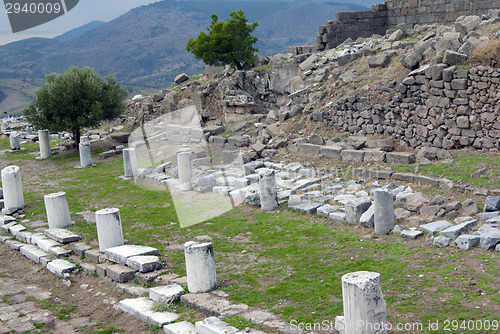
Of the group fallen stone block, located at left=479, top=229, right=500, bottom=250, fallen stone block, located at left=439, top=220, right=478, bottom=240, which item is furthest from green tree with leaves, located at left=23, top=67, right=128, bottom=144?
fallen stone block, located at left=479, top=229, right=500, bottom=250

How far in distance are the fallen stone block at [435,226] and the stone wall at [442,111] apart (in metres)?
5.89

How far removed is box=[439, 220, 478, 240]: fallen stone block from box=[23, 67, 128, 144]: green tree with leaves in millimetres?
17262

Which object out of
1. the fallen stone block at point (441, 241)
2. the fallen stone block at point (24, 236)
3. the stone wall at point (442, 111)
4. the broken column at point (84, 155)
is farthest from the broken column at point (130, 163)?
the fallen stone block at point (441, 241)

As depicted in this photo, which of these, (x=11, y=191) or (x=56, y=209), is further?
(x=11, y=191)

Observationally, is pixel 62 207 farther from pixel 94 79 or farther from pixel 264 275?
pixel 94 79

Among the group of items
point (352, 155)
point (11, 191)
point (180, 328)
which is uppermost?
point (11, 191)

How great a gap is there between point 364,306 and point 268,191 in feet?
22.5

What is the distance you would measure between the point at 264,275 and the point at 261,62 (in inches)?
853

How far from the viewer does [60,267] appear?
33.9 ft

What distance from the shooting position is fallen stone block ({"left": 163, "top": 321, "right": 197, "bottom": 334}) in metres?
7.41

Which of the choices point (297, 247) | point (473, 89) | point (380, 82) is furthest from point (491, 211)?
point (380, 82)

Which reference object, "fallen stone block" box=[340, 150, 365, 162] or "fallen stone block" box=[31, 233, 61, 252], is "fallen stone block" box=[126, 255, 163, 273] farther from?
"fallen stone block" box=[340, 150, 365, 162]

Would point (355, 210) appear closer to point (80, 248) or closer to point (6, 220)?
point (80, 248)

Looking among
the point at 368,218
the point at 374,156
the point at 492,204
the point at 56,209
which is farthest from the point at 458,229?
the point at 56,209
